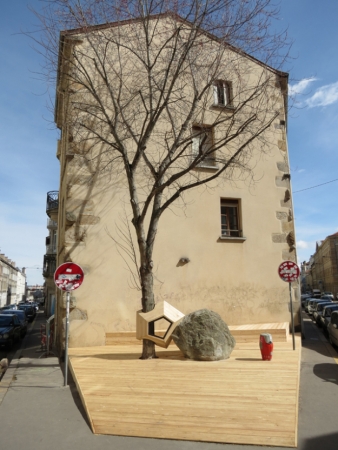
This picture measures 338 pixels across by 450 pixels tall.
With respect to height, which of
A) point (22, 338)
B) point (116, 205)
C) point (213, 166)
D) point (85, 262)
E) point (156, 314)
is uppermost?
point (213, 166)

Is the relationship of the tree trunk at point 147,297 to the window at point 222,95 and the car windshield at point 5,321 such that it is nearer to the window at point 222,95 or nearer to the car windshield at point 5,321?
the window at point 222,95

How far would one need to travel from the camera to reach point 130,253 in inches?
469

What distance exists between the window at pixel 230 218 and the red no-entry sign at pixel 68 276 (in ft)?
23.0

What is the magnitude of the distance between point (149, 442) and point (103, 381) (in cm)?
268

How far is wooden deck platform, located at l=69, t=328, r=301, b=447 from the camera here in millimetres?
4703

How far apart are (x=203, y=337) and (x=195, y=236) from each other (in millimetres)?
4708

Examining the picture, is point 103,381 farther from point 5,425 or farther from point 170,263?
point 170,263

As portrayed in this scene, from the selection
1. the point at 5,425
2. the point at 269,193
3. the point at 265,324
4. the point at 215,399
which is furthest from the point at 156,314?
the point at 269,193

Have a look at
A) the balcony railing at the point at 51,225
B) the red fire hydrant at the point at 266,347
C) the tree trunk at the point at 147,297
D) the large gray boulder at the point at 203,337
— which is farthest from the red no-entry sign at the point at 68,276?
the balcony railing at the point at 51,225

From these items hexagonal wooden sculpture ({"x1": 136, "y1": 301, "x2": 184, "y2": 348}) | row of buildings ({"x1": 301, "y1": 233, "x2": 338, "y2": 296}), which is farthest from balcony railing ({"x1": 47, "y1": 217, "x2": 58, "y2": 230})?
row of buildings ({"x1": 301, "y1": 233, "x2": 338, "y2": 296})

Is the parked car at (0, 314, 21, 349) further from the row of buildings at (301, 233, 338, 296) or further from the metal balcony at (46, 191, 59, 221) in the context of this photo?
the row of buildings at (301, 233, 338, 296)

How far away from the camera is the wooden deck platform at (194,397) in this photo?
4703 millimetres

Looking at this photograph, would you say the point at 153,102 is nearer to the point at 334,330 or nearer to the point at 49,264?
the point at 334,330

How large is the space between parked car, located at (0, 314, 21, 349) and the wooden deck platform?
7.74 m
